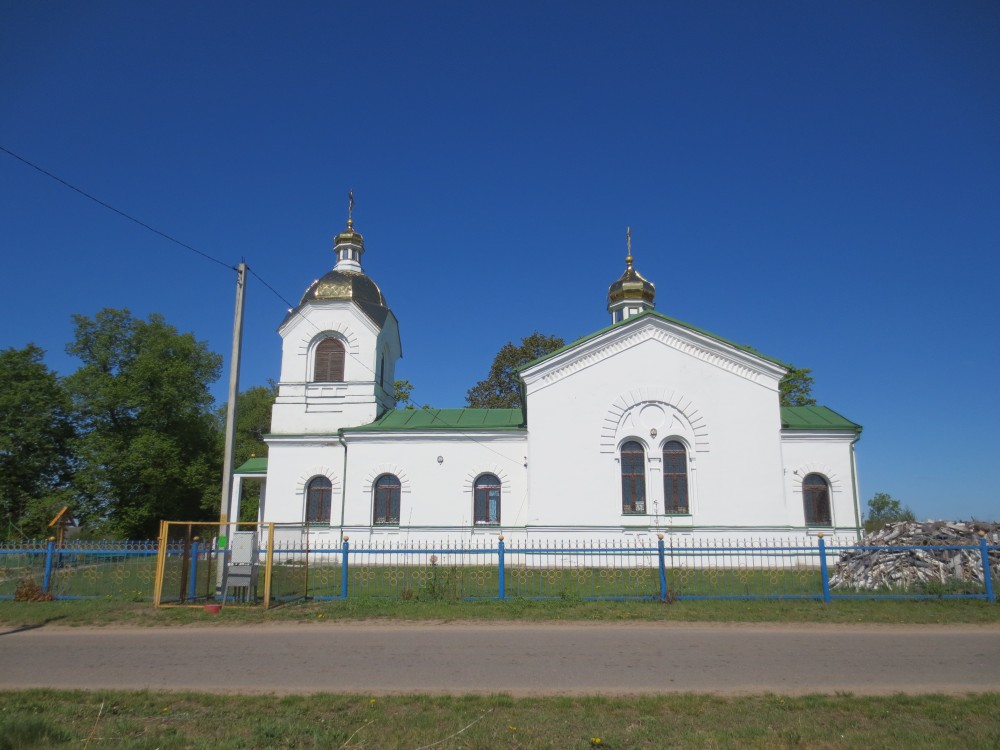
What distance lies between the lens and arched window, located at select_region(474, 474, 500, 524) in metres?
22.1

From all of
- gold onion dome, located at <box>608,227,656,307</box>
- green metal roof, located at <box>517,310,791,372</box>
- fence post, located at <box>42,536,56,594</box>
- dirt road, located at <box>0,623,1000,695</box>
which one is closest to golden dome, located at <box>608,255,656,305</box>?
gold onion dome, located at <box>608,227,656,307</box>

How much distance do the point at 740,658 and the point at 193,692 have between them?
6.86 m

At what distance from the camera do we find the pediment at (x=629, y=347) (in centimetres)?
2181

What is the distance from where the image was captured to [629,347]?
2205 centimetres

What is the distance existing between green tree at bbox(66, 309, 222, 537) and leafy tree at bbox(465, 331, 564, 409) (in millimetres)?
17282

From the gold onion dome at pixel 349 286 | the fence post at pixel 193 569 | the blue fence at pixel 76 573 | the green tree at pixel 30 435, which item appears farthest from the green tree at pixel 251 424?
the fence post at pixel 193 569

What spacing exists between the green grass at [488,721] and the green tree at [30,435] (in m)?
29.6

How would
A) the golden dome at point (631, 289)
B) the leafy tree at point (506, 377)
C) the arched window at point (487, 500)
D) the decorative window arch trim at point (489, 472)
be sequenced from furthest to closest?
the leafy tree at point (506, 377) → the golden dome at point (631, 289) → the decorative window arch trim at point (489, 472) → the arched window at point (487, 500)

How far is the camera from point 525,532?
21.4 metres

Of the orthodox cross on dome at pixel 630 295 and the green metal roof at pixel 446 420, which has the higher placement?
the orthodox cross on dome at pixel 630 295

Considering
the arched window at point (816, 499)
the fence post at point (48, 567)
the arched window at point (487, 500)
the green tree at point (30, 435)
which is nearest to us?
the fence post at point (48, 567)

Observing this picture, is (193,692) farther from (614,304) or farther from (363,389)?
(614,304)

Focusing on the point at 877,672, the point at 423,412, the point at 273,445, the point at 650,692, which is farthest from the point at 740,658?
the point at 273,445

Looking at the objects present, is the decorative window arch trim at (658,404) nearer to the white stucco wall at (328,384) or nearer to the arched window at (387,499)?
the arched window at (387,499)
